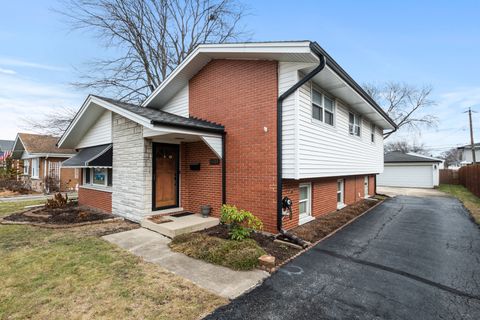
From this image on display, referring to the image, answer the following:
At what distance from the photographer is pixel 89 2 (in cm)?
1543

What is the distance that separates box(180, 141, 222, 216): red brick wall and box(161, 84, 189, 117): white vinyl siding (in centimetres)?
147

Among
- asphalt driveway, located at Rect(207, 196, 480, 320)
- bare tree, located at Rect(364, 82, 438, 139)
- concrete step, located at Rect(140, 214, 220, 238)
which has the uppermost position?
bare tree, located at Rect(364, 82, 438, 139)

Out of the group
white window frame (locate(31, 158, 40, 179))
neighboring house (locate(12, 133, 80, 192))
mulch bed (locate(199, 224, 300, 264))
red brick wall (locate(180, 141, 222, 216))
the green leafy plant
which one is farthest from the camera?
white window frame (locate(31, 158, 40, 179))

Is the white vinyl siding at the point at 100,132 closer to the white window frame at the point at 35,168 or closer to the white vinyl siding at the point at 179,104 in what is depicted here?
the white vinyl siding at the point at 179,104

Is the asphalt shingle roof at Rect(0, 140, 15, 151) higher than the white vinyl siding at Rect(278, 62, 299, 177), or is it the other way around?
the asphalt shingle roof at Rect(0, 140, 15, 151)

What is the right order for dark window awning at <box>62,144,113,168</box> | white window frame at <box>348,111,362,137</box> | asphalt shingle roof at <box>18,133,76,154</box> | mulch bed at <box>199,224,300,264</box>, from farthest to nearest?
asphalt shingle roof at <box>18,133,76,154</box>
white window frame at <box>348,111,362,137</box>
dark window awning at <box>62,144,113,168</box>
mulch bed at <box>199,224,300,264</box>

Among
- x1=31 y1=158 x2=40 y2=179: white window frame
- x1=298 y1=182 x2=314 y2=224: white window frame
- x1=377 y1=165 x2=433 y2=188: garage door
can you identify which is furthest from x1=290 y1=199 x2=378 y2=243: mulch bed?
x1=31 y1=158 x2=40 y2=179: white window frame

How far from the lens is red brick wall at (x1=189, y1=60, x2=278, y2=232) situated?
6.60 meters

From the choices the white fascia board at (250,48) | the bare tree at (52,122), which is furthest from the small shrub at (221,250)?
the bare tree at (52,122)

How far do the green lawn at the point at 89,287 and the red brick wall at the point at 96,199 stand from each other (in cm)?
394

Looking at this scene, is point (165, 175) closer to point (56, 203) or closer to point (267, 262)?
point (267, 262)

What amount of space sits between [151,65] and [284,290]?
1980 cm

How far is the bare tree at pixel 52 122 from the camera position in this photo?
17656mm

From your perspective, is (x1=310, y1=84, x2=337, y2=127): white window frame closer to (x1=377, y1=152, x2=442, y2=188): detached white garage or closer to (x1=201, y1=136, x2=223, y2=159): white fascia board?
(x1=201, y1=136, x2=223, y2=159): white fascia board
